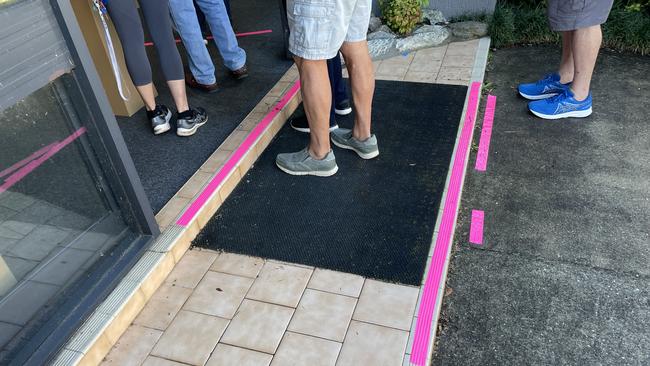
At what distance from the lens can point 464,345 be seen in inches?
75.3

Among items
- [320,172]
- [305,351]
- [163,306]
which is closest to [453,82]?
[320,172]

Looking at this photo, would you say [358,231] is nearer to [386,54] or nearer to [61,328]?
[61,328]

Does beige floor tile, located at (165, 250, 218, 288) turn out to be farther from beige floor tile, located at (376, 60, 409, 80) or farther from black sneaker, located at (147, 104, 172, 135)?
beige floor tile, located at (376, 60, 409, 80)

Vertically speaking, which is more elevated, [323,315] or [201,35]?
[201,35]

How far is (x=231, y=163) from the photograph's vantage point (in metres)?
2.81

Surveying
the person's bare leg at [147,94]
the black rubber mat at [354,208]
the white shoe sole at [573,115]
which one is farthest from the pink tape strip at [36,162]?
the white shoe sole at [573,115]

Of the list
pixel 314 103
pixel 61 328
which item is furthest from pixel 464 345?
pixel 61 328

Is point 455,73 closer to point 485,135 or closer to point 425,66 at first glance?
point 425,66

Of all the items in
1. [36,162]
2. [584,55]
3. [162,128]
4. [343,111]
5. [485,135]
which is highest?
[36,162]

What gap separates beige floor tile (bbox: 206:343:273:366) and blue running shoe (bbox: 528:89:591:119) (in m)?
2.43

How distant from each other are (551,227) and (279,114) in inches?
70.7

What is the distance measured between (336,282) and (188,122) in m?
1.58

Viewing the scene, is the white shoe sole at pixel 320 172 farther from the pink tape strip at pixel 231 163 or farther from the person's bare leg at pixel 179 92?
the person's bare leg at pixel 179 92

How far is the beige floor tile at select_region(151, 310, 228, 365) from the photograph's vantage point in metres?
1.91
